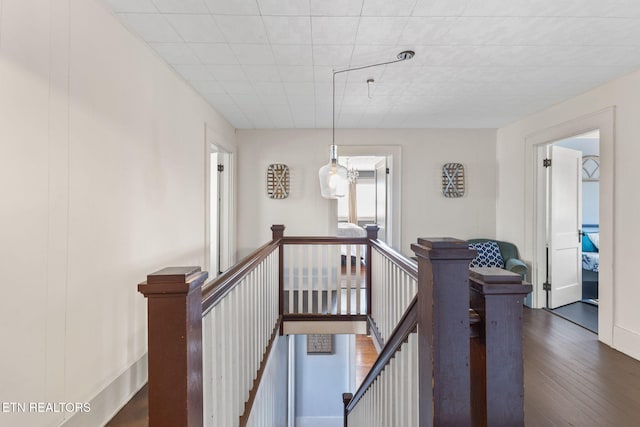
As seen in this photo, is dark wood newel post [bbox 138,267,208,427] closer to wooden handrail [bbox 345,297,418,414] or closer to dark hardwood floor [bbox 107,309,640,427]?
wooden handrail [bbox 345,297,418,414]

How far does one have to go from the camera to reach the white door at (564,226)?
365cm

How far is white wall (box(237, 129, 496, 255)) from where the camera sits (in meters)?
4.48

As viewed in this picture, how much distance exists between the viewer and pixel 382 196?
4938mm

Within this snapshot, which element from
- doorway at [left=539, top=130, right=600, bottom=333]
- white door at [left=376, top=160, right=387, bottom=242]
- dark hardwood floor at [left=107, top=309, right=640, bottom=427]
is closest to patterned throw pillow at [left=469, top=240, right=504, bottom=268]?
doorway at [left=539, top=130, right=600, bottom=333]

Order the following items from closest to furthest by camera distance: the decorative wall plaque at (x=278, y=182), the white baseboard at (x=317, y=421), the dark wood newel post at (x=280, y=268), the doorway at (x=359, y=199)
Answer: the dark wood newel post at (x=280, y=268) → the decorative wall plaque at (x=278, y=182) → the white baseboard at (x=317, y=421) → the doorway at (x=359, y=199)

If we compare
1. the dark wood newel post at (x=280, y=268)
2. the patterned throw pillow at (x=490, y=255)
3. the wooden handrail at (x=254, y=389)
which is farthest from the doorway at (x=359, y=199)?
the wooden handrail at (x=254, y=389)

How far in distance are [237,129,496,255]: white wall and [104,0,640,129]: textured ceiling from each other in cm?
104

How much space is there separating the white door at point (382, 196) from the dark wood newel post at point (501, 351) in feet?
12.9

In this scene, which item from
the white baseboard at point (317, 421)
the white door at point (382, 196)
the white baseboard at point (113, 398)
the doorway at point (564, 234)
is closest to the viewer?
the white baseboard at point (113, 398)

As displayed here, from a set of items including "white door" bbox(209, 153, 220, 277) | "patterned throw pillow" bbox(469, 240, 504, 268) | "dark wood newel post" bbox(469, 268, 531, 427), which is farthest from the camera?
"white door" bbox(209, 153, 220, 277)

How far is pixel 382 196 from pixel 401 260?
3108 mm

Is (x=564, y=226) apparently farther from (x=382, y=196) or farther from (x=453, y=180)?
(x=382, y=196)

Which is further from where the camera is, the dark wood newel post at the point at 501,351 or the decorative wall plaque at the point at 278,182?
the decorative wall plaque at the point at 278,182

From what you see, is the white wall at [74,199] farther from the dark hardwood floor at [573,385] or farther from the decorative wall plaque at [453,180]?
the decorative wall plaque at [453,180]
